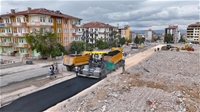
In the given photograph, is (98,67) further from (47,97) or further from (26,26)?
(26,26)

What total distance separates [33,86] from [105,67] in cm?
763

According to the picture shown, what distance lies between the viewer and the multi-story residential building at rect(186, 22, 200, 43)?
10884 centimetres

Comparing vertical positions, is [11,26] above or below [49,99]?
above

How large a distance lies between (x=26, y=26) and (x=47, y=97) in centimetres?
2366

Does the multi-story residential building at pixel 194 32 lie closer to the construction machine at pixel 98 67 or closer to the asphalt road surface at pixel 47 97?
the construction machine at pixel 98 67

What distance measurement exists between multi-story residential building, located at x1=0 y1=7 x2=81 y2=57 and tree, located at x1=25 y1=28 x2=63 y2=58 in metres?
3.38

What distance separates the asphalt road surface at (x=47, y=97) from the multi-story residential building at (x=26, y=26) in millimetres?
19408

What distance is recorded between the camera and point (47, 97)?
12062mm

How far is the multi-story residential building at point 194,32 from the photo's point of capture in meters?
109

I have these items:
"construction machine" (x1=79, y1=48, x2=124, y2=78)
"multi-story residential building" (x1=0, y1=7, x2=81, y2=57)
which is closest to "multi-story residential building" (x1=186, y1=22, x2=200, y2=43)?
"multi-story residential building" (x1=0, y1=7, x2=81, y2=57)

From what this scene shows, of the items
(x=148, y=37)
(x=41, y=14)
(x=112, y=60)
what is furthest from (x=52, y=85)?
(x=148, y=37)

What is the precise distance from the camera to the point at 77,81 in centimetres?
1611

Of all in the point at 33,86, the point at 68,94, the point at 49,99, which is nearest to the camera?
the point at 49,99

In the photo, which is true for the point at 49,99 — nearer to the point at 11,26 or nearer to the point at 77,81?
the point at 77,81
